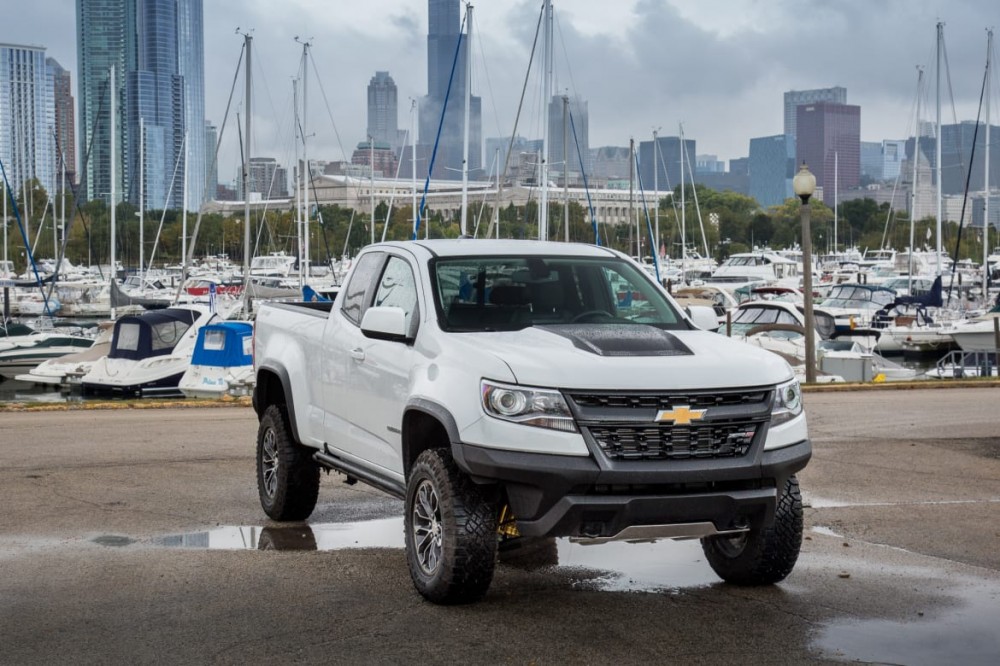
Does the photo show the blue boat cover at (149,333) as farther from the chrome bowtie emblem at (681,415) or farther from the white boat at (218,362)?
the chrome bowtie emblem at (681,415)

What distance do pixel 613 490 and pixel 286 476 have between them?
11.9 ft

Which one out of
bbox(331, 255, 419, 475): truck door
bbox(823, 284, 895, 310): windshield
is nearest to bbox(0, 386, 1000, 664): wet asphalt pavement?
bbox(331, 255, 419, 475): truck door

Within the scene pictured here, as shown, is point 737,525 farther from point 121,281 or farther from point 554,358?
point 121,281

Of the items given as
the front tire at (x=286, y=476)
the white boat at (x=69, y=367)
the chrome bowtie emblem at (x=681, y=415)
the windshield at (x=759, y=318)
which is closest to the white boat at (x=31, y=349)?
the white boat at (x=69, y=367)

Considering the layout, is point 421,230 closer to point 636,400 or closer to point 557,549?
point 557,549

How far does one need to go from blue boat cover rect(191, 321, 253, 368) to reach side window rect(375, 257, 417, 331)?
2181 cm

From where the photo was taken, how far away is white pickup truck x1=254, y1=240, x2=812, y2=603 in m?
6.98

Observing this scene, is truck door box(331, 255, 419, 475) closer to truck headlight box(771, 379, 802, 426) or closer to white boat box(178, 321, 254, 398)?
truck headlight box(771, 379, 802, 426)

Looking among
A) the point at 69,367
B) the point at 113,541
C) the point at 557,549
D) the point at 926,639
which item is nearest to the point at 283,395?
the point at 113,541

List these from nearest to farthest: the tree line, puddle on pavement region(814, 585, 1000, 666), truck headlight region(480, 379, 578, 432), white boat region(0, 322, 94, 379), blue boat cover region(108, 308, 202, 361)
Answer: puddle on pavement region(814, 585, 1000, 666) → truck headlight region(480, 379, 578, 432) → blue boat cover region(108, 308, 202, 361) → white boat region(0, 322, 94, 379) → the tree line

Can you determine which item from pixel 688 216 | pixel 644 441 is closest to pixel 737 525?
pixel 644 441

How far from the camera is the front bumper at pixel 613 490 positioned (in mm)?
6902

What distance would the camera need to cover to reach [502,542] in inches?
315

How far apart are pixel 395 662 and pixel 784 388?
8.31 ft
